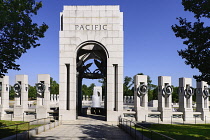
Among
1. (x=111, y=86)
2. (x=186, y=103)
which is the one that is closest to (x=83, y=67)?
(x=111, y=86)

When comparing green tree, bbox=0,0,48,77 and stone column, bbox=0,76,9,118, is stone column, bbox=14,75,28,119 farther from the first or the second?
green tree, bbox=0,0,48,77

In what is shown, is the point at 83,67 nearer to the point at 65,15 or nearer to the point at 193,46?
the point at 65,15

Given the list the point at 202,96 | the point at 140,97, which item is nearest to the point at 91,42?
the point at 140,97

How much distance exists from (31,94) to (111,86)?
236ft

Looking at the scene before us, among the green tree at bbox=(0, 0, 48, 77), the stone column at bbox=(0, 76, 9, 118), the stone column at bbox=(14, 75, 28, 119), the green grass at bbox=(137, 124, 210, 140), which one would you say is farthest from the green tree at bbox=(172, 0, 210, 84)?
the stone column at bbox=(0, 76, 9, 118)

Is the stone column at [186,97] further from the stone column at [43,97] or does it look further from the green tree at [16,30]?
the green tree at [16,30]

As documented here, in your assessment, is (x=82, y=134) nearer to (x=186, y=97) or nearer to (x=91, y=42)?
(x=91, y=42)

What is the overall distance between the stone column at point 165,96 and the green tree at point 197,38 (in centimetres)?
1417

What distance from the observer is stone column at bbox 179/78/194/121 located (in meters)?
26.7

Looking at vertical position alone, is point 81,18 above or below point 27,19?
above

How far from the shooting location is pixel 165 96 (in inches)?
1073

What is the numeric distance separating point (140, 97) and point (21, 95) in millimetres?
15172

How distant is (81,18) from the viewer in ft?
79.5

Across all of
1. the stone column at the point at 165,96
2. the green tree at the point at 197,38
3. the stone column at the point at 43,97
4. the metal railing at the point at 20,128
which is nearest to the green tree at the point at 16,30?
the metal railing at the point at 20,128
